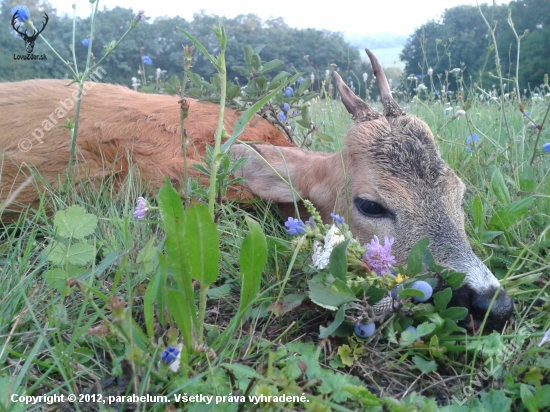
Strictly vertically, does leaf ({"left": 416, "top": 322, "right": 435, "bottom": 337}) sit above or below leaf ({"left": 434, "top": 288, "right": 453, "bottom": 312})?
below

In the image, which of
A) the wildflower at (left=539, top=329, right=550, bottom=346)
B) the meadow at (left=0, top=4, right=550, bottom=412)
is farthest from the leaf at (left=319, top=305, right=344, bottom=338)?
the wildflower at (left=539, top=329, right=550, bottom=346)

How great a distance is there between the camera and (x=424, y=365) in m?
1.37

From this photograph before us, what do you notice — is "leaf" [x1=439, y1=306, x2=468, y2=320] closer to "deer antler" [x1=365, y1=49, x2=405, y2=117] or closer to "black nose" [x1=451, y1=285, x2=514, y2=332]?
"black nose" [x1=451, y1=285, x2=514, y2=332]

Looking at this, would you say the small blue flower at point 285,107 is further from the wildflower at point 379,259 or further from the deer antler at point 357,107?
the wildflower at point 379,259

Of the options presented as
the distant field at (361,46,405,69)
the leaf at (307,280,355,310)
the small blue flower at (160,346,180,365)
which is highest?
the distant field at (361,46,405,69)

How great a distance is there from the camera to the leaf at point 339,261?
1.46 meters

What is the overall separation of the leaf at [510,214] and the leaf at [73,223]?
5.87 feet

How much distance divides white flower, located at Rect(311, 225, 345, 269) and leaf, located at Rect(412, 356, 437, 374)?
0.42 meters

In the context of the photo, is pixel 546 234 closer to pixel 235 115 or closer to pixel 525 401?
pixel 525 401

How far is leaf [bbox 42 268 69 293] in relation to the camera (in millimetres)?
1576

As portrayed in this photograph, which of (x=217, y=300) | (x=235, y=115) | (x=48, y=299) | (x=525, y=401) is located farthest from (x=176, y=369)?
(x=235, y=115)

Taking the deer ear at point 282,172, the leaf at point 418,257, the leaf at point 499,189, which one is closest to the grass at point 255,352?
the leaf at point 418,257

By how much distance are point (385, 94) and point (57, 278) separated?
75.9 inches

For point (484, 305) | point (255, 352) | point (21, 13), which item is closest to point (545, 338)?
point (484, 305)
